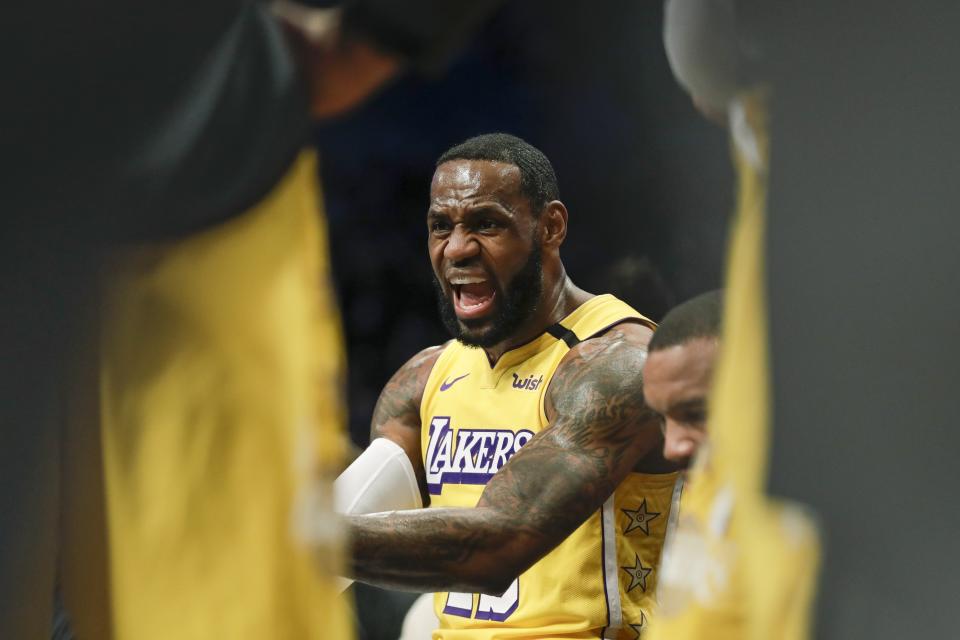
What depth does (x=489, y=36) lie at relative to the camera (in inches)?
104

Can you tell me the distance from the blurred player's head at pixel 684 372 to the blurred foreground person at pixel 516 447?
42 cm

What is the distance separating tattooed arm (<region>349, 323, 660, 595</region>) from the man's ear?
0.41 metres

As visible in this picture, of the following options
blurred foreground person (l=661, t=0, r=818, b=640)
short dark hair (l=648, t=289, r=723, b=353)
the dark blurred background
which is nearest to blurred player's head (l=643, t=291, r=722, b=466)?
short dark hair (l=648, t=289, r=723, b=353)

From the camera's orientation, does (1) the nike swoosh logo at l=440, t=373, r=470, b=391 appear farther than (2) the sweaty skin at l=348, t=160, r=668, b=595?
Yes

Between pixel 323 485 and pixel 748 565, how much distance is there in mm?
518

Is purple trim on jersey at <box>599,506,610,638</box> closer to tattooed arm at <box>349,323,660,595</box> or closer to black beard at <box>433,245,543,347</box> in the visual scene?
tattooed arm at <box>349,323,660,595</box>

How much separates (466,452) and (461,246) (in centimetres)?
50

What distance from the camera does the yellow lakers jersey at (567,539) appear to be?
8.26 ft

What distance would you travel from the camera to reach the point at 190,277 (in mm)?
1387

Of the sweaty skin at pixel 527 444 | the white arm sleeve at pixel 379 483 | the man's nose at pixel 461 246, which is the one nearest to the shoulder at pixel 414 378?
the white arm sleeve at pixel 379 483

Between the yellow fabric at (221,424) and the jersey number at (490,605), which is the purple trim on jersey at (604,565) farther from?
the yellow fabric at (221,424)

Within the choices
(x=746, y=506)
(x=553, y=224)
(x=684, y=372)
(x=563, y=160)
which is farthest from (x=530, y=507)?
(x=746, y=506)

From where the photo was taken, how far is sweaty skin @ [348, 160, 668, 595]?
231 centimetres

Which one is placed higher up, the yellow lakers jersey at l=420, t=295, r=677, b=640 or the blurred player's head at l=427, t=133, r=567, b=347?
the blurred player's head at l=427, t=133, r=567, b=347
